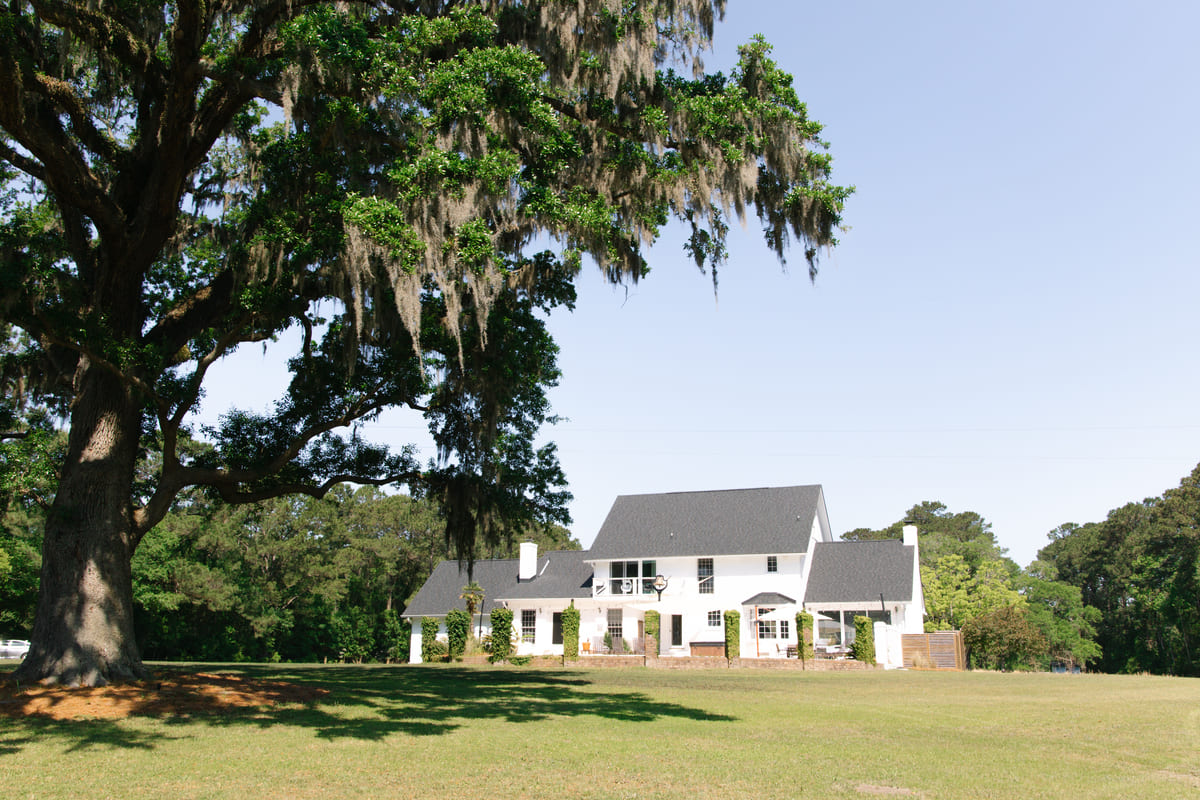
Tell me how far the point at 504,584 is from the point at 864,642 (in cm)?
1868

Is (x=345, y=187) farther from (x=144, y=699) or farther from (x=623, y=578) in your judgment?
(x=623, y=578)

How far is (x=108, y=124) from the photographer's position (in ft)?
53.8

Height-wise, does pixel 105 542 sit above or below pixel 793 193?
below

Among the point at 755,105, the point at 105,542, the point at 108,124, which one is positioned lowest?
the point at 105,542

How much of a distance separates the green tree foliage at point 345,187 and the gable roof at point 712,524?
23702mm

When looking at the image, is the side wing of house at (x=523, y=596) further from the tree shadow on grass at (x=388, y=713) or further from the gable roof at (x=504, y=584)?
the tree shadow on grass at (x=388, y=713)

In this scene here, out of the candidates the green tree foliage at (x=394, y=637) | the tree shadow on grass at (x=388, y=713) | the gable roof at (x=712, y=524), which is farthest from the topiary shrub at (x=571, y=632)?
the tree shadow on grass at (x=388, y=713)

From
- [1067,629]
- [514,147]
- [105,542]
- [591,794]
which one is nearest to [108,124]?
[105,542]

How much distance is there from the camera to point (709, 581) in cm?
3844

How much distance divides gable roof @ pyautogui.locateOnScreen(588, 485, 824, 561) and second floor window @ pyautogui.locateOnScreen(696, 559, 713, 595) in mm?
575

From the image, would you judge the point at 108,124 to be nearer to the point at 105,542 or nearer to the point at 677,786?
the point at 105,542

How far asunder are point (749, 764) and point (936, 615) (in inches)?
1916

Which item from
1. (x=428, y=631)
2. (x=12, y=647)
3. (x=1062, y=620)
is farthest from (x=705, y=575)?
(x=1062, y=620)

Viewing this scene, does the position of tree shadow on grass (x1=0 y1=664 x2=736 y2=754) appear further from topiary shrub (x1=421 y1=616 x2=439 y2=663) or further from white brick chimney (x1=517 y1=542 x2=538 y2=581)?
white brick chimney (x1=517 y1=542 x2=538 y2=581)
